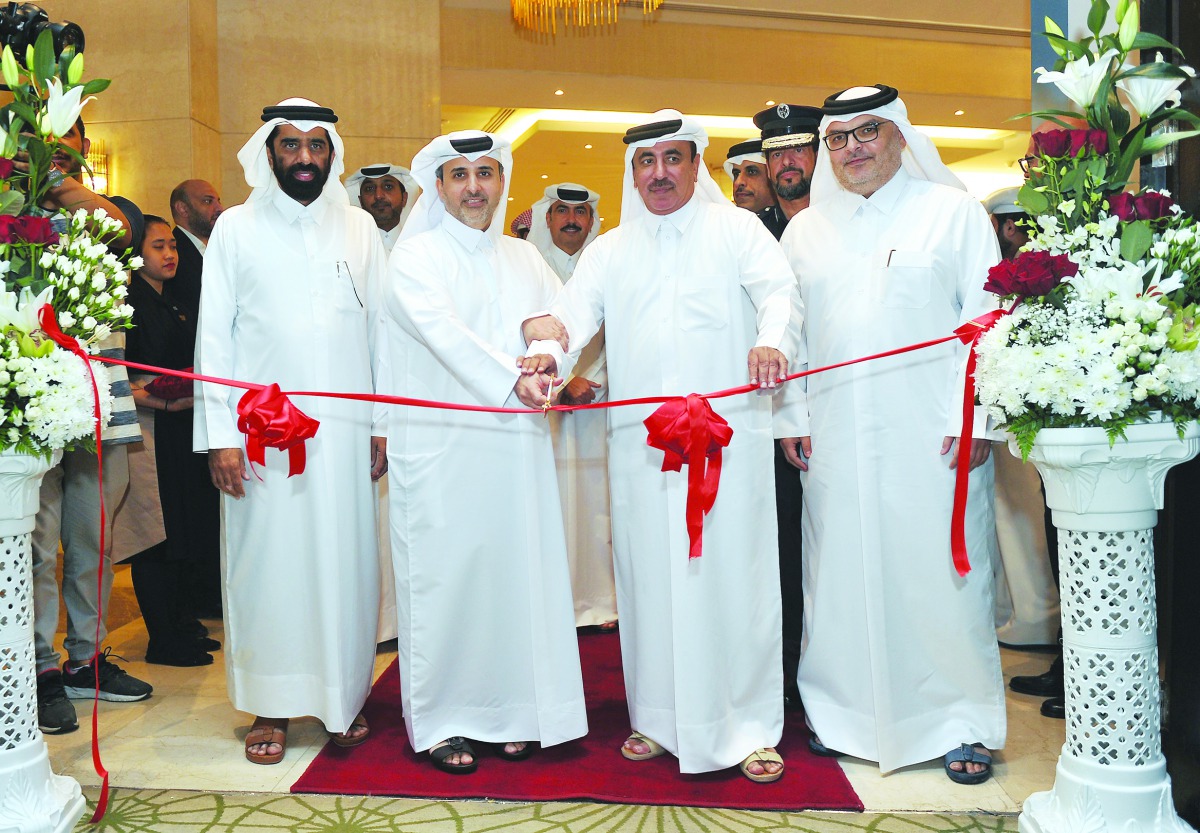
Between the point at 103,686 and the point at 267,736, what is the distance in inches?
39.5

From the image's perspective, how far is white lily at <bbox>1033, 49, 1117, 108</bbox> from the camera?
240 centimetres

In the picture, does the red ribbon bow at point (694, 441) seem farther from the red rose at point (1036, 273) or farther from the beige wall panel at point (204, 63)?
the beige wall panel at point (204, 63)

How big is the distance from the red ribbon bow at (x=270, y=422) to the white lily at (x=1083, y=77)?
2.15 m

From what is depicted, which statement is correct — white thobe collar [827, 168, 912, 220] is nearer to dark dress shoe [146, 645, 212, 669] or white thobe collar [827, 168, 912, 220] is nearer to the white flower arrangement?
the white flower arrangement

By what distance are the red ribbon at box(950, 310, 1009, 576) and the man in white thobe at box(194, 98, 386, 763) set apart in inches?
71.4

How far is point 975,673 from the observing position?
321 centimetres

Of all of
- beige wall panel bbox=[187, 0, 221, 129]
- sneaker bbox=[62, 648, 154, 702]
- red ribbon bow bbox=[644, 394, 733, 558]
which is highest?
beige wall panel bbox=[187, 0, 221, 129]

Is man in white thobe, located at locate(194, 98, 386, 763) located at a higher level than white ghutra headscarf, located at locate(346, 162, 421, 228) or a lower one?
lower

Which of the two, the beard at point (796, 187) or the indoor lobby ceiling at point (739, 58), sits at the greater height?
the indoor lobby ceiling at point (739, 58)

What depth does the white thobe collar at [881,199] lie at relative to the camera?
130 inches

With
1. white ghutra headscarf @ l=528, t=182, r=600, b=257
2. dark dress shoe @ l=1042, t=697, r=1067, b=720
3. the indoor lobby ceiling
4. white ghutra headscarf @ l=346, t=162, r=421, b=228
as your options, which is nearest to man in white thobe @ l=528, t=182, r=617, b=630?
white ghutra headscarf @ l=528, t=182, r=600, b=257

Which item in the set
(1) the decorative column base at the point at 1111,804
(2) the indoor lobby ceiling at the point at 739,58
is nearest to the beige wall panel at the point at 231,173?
(2) the indoor lobby ceiling at the point at 739,58

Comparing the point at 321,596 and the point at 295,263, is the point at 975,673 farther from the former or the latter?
the point at 295,263

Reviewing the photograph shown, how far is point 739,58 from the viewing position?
33.2 feet
